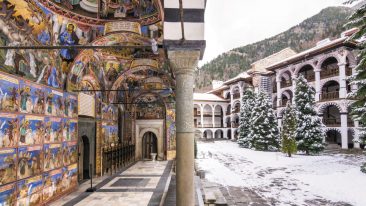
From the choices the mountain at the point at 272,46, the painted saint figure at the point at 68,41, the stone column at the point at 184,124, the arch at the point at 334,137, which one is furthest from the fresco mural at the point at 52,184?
the mountain at the point at 272,46

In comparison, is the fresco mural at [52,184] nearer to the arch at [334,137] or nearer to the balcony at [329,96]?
the balcony at [329,96]

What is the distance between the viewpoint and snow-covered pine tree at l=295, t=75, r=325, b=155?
944 inches

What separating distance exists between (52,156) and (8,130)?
88.0 inches

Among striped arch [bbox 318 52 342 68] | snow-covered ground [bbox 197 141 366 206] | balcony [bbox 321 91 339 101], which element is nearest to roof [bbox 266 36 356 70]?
striped arch [bbox 318 52 342 68]

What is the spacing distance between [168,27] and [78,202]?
603 centimetres

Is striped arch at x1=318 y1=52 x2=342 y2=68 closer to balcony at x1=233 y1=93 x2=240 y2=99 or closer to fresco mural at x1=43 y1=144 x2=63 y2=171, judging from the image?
balcony at x1=233 y1=93 x2=240 y2=99

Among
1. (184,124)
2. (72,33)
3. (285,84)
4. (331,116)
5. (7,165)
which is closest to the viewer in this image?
(184,124)

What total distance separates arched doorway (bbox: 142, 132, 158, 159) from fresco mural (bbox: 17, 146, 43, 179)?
12439 millimetres

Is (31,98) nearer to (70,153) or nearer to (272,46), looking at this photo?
(70,153)

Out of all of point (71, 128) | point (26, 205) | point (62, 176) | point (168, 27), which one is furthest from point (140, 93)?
point (168, 27)

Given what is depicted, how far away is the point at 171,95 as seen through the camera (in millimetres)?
18109

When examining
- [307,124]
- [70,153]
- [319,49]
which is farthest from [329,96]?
[70,153]

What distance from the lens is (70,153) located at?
9.24 meters

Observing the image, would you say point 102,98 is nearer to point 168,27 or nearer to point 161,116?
point 161,116
